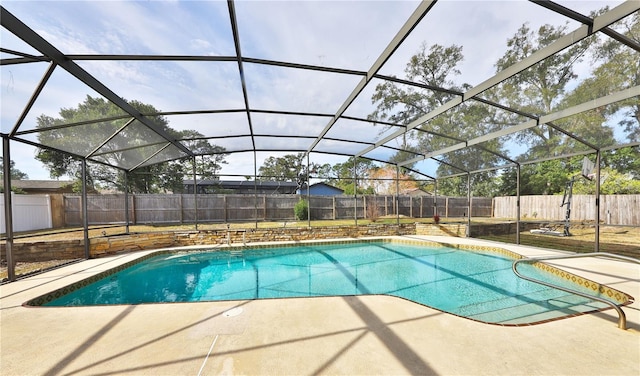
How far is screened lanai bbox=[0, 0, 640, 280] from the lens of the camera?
310 centimetres

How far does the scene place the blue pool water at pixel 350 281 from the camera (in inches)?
171

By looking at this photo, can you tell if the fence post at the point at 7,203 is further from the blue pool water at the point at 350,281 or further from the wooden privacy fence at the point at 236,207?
the wooden privacy fence at the point at 236,207

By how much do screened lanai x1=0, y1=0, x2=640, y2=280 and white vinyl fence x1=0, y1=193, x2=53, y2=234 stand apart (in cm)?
664

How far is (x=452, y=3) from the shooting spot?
10.4ft

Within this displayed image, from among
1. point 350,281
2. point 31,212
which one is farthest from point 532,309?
point 31,212

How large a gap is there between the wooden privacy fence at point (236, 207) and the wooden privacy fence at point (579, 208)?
1.96m

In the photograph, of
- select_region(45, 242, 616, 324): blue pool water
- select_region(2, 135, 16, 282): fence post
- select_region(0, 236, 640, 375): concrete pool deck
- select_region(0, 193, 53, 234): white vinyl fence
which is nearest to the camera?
select_region(0, 236, 640, 375): concrete pool deck

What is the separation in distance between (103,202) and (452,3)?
50.1 ft

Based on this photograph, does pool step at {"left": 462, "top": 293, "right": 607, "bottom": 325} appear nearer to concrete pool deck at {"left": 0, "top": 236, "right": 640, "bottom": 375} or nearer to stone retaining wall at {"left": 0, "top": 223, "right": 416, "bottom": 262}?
concrete pool deck at {"left": 0, "top": 236, "right": 640, "bottom": 375}

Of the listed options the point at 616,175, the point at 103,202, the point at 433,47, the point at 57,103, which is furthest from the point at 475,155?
the point at 103,202

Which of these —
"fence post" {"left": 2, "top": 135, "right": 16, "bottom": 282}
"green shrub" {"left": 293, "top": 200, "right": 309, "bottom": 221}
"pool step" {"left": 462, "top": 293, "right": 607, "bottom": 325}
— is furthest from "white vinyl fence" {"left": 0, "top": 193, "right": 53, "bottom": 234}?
"pool step" {"left": 462, "top": 293, "right": 607, "bottom": 325}

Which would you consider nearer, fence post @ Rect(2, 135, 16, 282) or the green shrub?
fence post @ Rect(2, 135, 16, 282)

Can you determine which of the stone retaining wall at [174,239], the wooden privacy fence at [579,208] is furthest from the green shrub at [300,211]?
the wooden privacy fence at [579,208]

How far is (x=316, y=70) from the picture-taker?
4.34 m
